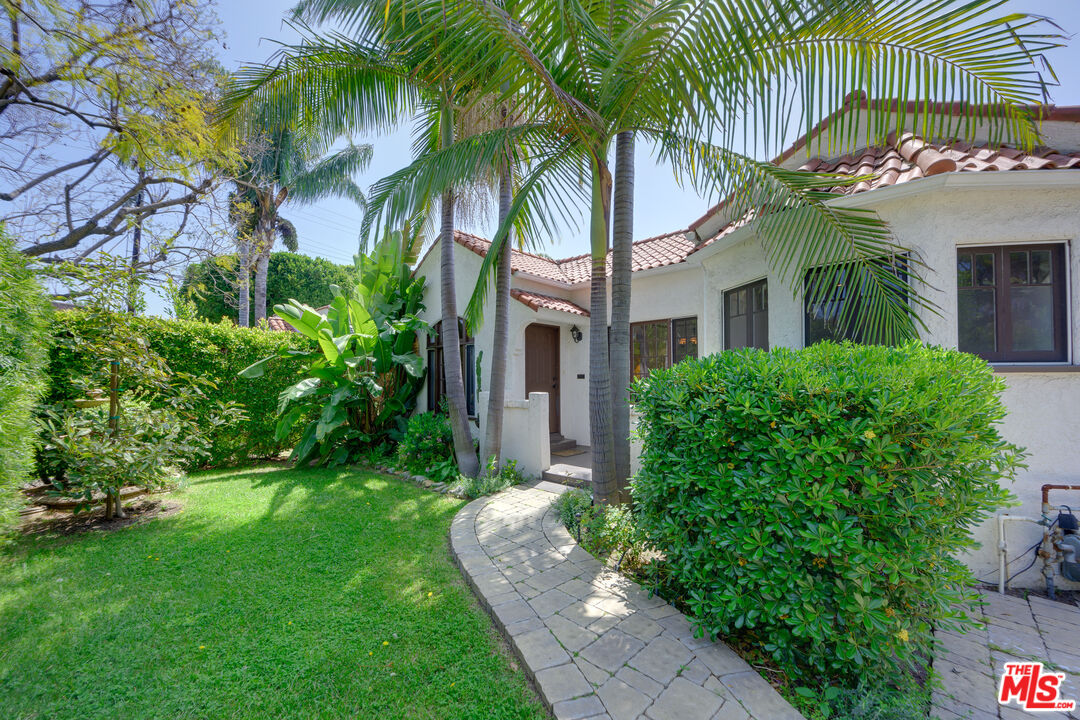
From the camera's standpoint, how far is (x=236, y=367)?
9.69m

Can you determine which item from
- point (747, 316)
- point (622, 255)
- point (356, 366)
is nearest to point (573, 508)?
point (622, 255)

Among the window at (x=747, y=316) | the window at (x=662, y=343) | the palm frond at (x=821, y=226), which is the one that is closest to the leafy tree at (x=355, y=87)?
the palm frond at (x=821, y=226)

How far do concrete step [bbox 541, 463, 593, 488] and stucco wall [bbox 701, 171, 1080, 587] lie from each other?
388 centimetres

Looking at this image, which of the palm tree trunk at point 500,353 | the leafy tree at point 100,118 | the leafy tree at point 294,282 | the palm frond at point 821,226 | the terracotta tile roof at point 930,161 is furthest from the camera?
the leafy tree at point 294,282

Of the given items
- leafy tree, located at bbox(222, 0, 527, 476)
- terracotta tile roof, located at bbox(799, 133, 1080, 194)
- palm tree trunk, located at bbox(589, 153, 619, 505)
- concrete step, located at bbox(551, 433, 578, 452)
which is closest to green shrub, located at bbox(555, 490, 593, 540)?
palm tree trunk, located at bbox(589, 153, 619, 505)

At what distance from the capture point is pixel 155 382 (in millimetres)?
6262

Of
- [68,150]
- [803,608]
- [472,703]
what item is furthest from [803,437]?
[68,150]

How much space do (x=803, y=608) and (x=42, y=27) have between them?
11249 millimetres

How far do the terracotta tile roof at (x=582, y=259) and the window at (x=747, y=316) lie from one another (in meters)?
1.94

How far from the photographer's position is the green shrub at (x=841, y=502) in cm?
262

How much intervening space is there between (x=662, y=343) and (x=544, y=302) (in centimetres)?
282

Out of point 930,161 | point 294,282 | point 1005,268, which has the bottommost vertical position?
point 1005,268

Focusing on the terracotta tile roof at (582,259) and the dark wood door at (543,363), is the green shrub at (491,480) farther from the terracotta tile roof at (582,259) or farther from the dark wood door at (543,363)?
the terracotta tile roof at (582,259)

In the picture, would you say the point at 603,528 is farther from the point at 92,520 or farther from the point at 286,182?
the point at 286,182
